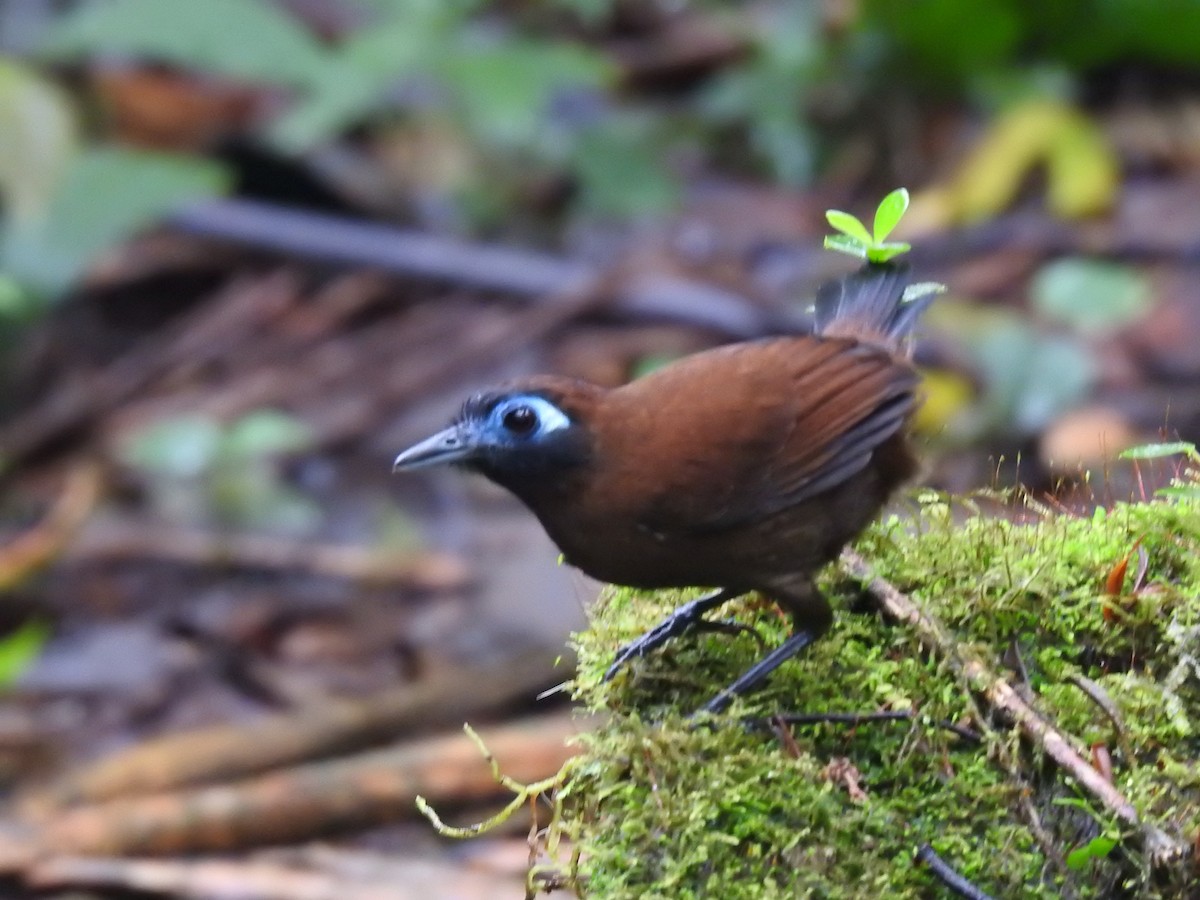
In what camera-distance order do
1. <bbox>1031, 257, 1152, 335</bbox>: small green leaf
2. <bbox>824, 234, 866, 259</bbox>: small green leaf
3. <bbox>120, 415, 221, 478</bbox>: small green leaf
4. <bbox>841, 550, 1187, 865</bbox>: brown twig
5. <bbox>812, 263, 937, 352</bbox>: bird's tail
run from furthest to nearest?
1. <bbox>1031, 257, 1152, 335</bbox>: small green leaf
2. <bbox>120, 415, 221, 478</bbox>: small green leaf
3. <bbox>812, 263, 937, 352</bbox>: bird's tail
4. <bbox>824, 234, 866, 259</bbox>: small green leaf
5. <bbox>841, 550, 1187, 865</bbox>: brown twig

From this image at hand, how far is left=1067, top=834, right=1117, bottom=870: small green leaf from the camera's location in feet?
6.64

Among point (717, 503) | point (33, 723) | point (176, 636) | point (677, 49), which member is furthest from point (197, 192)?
point (717, 503)

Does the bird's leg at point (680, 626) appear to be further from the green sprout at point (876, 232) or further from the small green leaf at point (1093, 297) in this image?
the small green leaf at point (1093, 297)

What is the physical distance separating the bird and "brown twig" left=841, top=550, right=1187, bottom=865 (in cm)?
14

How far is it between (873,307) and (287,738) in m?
2.51

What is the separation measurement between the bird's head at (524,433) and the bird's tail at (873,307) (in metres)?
0.68

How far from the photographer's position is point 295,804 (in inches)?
163

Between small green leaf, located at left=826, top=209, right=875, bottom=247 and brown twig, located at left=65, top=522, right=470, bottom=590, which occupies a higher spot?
brown twig, located at left=65, top=522, right=470, bottom=590

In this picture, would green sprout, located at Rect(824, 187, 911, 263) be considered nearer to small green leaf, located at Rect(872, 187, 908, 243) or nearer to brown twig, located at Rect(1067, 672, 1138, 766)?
small green leaf, located at Rect(872, 187, 908, 243)

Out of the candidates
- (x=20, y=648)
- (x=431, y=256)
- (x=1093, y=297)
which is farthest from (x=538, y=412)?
(x=431, y=256)

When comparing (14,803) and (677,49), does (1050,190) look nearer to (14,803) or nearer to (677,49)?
(677,49)

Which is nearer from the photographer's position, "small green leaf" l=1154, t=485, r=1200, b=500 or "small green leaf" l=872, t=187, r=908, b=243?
"small green leaf" l=1154, t=485, r=1200, b=500

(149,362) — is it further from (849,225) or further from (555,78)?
(849,225)

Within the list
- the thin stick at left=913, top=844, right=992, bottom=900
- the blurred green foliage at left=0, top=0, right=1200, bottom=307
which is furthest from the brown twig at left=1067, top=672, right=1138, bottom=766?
the blurred green foliage at left=0, top=0, right=1200, bottom=307
